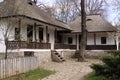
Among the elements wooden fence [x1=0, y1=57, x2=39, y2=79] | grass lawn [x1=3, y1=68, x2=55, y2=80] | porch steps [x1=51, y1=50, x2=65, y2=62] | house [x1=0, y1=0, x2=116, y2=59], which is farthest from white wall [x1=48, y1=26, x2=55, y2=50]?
grass lawn [x1=3, y1=68, x2=55, y2=80]

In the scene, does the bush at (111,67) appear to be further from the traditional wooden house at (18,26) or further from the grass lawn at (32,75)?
the traditional wooden house at (18,26)

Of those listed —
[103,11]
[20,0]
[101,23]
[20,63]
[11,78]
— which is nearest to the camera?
[11,78]

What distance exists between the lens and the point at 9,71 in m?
16.6

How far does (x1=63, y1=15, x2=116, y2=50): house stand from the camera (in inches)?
1333

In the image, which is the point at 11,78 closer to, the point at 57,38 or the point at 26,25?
the point at 26,25

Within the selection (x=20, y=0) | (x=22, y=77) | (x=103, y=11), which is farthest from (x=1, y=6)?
(x=103, y=11)

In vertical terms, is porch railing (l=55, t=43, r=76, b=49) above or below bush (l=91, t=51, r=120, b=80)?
above

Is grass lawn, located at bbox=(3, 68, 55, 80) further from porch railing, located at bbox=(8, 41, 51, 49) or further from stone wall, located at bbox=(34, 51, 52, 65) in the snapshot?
stone wall, located at bbox=(34, 51, 52, 65)

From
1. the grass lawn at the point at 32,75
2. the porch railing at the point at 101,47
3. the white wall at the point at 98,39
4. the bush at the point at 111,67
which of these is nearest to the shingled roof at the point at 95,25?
the white wall at the point at 98,39

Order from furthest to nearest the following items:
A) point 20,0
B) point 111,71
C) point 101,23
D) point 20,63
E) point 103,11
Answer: point 103,11 → point 101,23 → point 20,0 → point 20,63 → point 111,71

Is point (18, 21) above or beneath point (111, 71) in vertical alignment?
above

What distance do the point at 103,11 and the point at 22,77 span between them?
143ft

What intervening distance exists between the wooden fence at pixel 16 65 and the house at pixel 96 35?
15495 millimetres

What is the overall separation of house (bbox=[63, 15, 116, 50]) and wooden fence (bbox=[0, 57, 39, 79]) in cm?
1550
